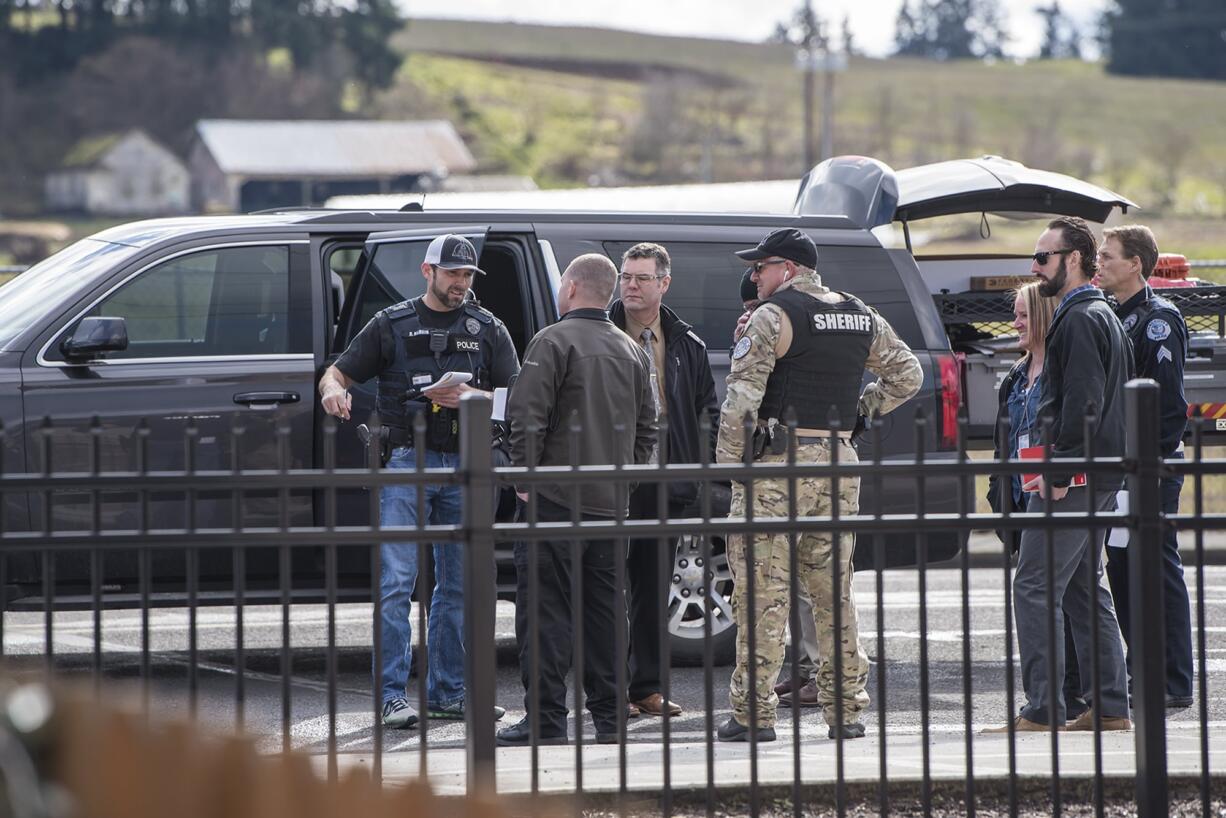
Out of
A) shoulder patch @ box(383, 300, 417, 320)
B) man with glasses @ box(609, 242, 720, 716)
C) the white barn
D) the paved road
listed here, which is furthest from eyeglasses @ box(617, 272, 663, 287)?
the white barn

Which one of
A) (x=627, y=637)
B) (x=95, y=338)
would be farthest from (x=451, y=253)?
(x=627, y=637)

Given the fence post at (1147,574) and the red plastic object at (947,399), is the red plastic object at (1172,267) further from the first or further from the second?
the fence post at (1147,574)

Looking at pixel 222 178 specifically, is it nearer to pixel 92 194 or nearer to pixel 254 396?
pixel 92 194

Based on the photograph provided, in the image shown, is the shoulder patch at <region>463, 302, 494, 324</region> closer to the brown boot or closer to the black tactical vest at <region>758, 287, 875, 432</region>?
the black tactical vest at <region>758, 287, 875, 432</region>

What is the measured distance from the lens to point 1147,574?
4129 mm

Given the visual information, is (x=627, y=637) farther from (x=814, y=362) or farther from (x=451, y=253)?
(x=451, y=253)

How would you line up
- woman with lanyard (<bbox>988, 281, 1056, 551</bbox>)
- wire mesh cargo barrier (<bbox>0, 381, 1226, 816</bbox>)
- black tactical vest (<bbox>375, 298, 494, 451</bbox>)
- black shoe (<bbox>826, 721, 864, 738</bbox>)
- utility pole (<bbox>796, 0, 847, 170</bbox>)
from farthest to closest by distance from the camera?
utility pole (<bbox>796, 0, 847, 170</bbox>)
black tactical vest (<bbox>375, 298, 494, 451</bbox>)
woman with lanyard (<bbox>988, 281, 1056, 551</bbox>)
black shoe (<bbox>826, 721, 864, 738</bbox>)
wire mesh cargo barrier (<bbox>0, 381, 1226, 816</bbox>)

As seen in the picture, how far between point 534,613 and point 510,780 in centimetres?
75

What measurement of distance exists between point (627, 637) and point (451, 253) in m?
1.93

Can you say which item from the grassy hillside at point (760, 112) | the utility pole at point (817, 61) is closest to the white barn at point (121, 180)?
the grassy hillside at point (760, 112)

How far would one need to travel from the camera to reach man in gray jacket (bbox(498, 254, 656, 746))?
5.92m

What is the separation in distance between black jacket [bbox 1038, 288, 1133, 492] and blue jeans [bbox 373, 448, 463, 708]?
7.41 feet

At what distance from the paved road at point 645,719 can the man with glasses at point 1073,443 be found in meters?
0.32

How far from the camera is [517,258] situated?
23.9 ft
